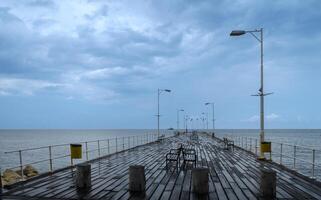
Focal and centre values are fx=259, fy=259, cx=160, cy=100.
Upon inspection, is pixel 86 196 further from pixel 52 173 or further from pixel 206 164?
pixel 206 164

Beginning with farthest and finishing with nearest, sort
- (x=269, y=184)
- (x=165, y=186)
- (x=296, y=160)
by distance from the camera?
1. (x=296, y=160)
2. (x=165, y=186)
3. (x=269, y=184)

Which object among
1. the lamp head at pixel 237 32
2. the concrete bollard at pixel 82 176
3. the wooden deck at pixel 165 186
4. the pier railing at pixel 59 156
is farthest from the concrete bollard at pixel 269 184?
the lamp head at pixel 237 32

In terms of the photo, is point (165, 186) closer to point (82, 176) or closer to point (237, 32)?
point (82, 176)

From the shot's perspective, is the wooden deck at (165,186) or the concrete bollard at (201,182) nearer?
the wooden deck at (165,186)

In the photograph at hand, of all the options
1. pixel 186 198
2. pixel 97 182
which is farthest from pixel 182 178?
pixel 97 182

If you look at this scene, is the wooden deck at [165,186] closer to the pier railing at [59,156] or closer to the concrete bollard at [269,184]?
the concrete bollard at [269,184]

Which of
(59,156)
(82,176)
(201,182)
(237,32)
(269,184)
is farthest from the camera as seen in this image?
(59,156)

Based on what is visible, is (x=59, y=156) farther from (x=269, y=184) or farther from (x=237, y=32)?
(x=269, y=184)

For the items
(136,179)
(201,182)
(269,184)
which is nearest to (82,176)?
(136,179)

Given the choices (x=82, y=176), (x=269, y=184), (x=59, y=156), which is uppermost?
(x=82, y=176)

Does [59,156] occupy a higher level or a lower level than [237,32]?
lower

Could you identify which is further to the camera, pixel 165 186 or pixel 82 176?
pixel 165 186

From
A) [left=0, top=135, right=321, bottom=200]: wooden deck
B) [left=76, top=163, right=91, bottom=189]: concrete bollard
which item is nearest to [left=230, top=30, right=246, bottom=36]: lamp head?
[left=0, top=135, right=321, bottom=200]: wooden deck

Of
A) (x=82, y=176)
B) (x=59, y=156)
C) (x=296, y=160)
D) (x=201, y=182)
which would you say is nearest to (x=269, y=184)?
(x=201, y=182)
